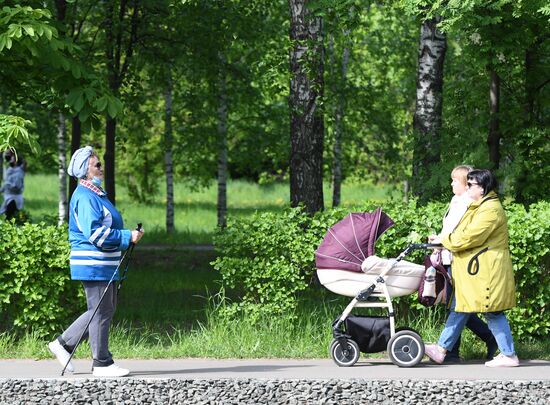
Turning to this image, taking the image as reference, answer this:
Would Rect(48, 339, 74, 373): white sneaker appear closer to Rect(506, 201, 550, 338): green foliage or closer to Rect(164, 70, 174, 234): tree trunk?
Rect(506, 201, 550, 338): green foliage

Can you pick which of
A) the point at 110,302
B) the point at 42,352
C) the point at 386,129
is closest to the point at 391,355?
the point at 110,302

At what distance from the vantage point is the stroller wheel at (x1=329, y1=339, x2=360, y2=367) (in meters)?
9.03

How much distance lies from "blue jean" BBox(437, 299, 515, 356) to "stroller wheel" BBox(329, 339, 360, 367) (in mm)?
747

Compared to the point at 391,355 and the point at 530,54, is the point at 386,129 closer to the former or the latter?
the point at 530,54

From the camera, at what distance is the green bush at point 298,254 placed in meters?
10.0

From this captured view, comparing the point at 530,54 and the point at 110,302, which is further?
the point at 530,54

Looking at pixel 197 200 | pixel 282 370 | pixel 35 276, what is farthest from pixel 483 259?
pixel 197 200

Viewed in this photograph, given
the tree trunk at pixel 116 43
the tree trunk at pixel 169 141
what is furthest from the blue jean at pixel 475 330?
the tree trunk at pixel 169 141

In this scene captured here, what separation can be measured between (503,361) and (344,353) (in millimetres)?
1295

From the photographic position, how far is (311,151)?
13.3 meters

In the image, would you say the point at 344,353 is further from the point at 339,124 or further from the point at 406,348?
the point at 339,124

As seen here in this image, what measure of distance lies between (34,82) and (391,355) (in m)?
5.24

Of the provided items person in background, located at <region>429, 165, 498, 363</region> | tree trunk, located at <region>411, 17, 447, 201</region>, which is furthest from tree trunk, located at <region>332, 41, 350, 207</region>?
person in background, located at <region>429, 165, 498, 363</region>

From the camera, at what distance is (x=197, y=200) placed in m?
46.7
